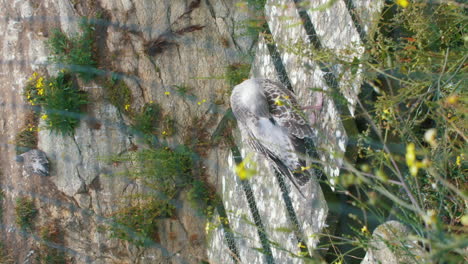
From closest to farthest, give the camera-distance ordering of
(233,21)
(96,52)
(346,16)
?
(346,16)
(233,21)
(96,52)

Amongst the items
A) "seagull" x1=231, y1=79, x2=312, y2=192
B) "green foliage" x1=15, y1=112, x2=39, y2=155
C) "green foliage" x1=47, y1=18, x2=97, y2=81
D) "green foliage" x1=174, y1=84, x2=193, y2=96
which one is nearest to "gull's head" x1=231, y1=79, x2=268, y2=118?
"seagull" x1=231, y1=79, x2=312, y2=192

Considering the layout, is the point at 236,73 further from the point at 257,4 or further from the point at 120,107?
the point at 120,107

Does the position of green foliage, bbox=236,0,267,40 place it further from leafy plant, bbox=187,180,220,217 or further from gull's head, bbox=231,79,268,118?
leafy plant, bbox=187,180,220,217

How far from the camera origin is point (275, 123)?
2600mm

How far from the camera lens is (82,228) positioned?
14.6 ft

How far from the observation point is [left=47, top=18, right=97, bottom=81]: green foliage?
13.8 ft

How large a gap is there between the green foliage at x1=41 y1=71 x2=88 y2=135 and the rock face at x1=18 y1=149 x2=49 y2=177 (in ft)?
0.97

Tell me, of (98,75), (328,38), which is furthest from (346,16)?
(98,75)

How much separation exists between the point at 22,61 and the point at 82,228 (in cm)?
167

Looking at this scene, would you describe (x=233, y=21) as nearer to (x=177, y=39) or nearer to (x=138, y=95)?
(x=177, y=39)

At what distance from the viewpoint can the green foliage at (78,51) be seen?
4.22 m

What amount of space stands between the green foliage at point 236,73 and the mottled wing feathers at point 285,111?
1249 mm

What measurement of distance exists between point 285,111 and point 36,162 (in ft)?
9.31

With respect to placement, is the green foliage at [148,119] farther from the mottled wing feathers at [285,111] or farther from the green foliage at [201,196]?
the mottled wing feathers at [285,111]
